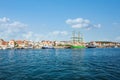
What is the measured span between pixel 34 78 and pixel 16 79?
2634 mm

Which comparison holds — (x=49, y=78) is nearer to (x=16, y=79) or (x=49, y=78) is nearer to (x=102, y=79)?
(x=16, y=79)

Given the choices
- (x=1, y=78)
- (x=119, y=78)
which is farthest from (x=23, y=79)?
(x=119, y=78)

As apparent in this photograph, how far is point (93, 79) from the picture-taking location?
32062mm

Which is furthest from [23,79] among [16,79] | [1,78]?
[1,78]

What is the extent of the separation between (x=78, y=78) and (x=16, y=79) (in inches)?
354

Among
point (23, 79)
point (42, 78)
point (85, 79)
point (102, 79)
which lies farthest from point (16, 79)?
point (102, 79)

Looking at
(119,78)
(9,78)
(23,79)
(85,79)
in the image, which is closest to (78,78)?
(85,79)

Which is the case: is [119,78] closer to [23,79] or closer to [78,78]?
[78,78]

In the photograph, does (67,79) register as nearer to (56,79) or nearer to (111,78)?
(56,79)

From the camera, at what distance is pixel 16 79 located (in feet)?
103

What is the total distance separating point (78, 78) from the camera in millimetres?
32781

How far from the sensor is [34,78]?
3241 centimetres

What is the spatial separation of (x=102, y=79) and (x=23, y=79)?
11323 millimetres

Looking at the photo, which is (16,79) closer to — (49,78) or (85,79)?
(49,78)
